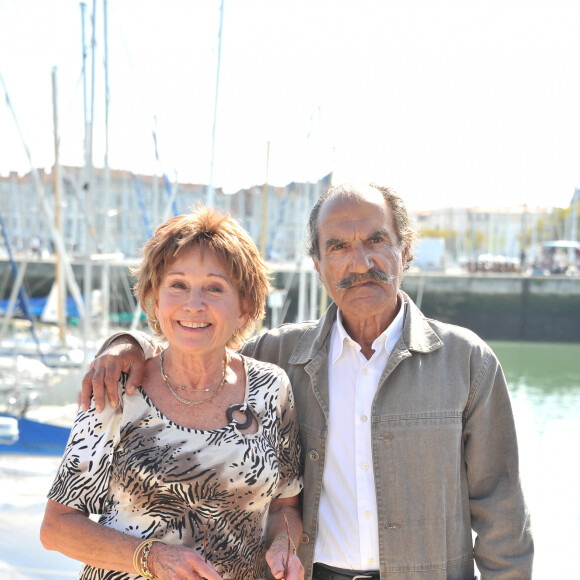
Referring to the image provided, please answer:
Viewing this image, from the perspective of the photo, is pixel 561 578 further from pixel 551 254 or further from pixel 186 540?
pixel 551 254

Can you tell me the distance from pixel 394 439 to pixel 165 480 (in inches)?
27.8

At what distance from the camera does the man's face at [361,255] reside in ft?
7.13

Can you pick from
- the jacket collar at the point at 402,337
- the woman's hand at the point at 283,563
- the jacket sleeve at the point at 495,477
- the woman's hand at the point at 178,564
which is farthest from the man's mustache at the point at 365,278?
the woman's hand at the point at 178,564

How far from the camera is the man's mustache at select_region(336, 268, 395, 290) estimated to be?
2160 mm

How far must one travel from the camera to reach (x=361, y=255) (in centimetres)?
216

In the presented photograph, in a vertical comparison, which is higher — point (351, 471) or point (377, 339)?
point (377, 339)

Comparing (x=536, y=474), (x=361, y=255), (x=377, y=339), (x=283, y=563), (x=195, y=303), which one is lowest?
(x=536, y=474)

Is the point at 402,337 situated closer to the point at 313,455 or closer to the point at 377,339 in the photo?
the point at 377,339

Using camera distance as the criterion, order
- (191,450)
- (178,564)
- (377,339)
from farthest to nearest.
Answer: (377,339)
(191,450)
(178,564)

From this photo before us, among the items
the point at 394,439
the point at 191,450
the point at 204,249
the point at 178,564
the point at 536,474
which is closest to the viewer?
the point at 178,564

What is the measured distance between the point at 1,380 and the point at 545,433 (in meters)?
11.0

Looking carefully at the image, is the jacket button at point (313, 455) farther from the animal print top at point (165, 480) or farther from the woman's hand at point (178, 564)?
the woman's hand at point (178, 564)

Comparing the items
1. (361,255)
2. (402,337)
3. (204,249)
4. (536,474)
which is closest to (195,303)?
(204,249)

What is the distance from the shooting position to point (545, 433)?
50.7ft
